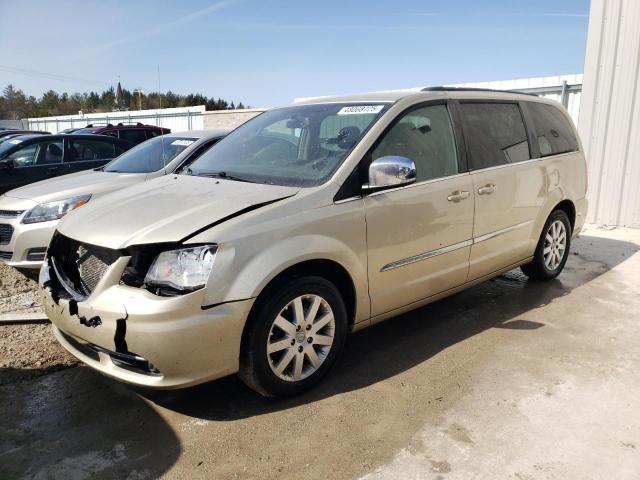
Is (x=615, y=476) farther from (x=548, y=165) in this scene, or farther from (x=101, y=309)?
(x=548, y=165)

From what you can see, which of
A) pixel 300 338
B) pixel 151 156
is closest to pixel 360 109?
pixel 300 338

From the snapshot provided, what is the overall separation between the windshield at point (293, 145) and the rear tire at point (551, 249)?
8.04ft

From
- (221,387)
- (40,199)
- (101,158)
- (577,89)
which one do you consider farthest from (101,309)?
(577,89)

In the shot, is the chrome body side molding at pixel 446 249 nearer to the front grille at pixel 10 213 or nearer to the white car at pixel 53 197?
the white car at pixel 53 197

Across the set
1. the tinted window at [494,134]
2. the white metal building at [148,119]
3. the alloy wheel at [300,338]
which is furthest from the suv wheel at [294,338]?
the white metal building at [148,119]

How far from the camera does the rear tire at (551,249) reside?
5102mm

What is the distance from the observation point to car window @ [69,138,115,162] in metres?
8.17

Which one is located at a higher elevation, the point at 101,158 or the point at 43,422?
the point at 101,158

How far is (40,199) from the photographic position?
5.32 metres

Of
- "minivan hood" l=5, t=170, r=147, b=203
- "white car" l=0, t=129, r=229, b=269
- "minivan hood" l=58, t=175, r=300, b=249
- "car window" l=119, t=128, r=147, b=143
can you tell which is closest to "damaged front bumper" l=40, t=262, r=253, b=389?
"minivan hood" l=58, t=175, r=300, b=249

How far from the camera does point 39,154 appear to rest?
793 centimetres

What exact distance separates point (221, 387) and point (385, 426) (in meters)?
1.11

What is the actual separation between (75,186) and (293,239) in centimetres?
362

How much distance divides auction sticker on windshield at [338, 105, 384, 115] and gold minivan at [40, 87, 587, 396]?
0.05 feet
